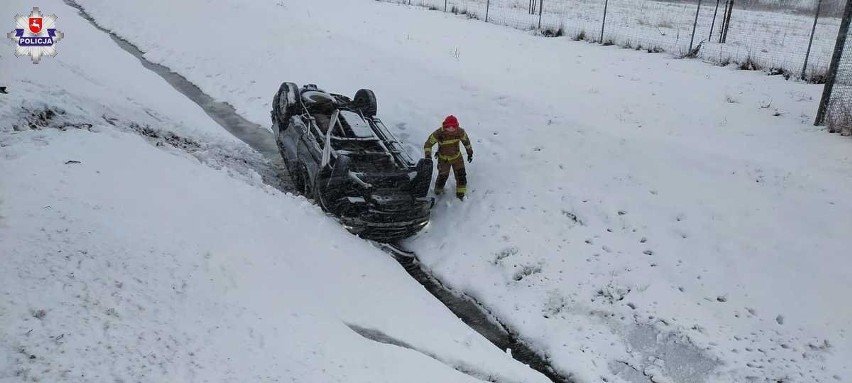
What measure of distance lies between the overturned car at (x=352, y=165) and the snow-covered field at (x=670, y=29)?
10131 millimetres

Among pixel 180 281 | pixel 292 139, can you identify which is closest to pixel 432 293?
pixel 180 281

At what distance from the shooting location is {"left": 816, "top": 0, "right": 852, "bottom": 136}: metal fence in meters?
9.02

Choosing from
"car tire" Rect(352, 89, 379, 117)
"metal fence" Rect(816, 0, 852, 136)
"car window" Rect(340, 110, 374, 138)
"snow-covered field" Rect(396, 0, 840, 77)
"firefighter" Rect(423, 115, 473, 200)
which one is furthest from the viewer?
A: "snow-covered field" Rect(396, 0, 840, 77)

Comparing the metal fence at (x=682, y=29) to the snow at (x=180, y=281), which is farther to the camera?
the metal fence at (x=682, y=29)

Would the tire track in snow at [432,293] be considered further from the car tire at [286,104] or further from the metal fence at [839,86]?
the metal fence at [839,86]

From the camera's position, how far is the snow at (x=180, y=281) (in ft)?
13.6

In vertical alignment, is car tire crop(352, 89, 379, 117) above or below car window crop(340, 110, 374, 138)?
above

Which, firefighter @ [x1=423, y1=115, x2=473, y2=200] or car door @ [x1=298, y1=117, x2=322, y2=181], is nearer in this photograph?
car door @ [x1=298, y1=117, x2=322, y2=181]

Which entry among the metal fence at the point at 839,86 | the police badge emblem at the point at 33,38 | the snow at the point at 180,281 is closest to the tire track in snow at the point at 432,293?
the snow at the point at 180,281

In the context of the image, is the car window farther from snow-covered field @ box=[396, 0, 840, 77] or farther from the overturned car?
snow-covered field @ box=[396, 0, 840, 77]

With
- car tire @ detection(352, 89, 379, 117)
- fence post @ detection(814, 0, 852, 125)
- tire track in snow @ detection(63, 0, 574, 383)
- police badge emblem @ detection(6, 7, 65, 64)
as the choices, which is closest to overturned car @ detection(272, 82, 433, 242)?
car tire @ detection(352, 89, 379, 117)

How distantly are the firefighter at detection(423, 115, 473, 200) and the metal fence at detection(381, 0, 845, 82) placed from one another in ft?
Answer: 29.4

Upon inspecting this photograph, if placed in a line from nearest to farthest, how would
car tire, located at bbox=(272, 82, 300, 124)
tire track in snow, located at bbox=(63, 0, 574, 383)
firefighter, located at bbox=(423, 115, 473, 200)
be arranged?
tire track in snow, located at bbox=(63, 0, 574, 383)
firefighter, located at bbox=(423, 115, 473, 200)
car tire, located at bbox=(272, 82, 300, 124)

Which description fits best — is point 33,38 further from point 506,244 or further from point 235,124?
point 506,244
